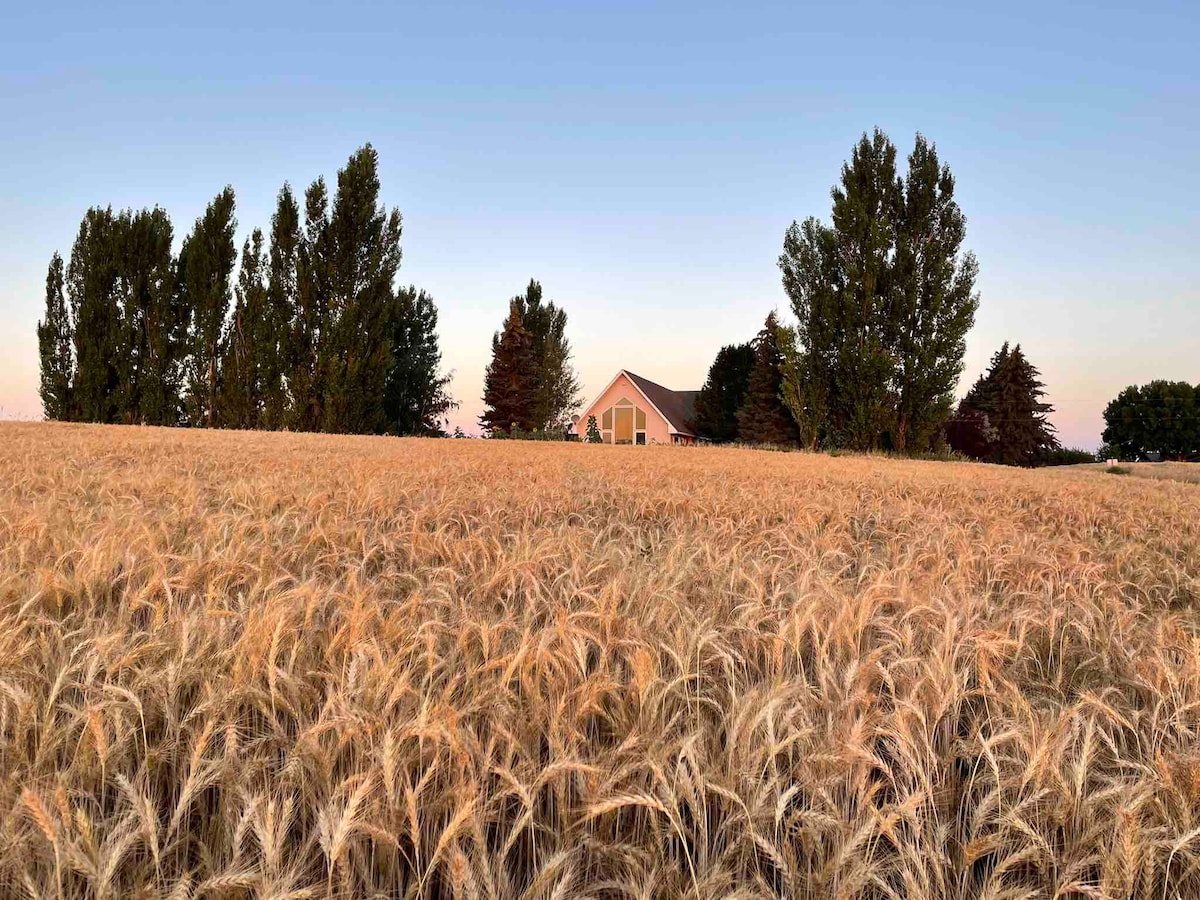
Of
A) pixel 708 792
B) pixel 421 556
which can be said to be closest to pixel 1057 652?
pixel 708 792

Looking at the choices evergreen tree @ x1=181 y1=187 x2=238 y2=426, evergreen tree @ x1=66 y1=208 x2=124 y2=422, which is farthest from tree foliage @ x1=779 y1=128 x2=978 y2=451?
evergreen tree @ x1=66 y1=208 x2=124 y2=422

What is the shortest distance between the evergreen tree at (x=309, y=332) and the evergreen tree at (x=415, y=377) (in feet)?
15.7

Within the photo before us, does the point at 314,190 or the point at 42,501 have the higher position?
the point at 314,190

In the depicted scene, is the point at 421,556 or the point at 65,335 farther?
the point at 65,335

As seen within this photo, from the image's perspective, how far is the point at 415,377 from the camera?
40.4 metres

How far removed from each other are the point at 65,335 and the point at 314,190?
1571 cm

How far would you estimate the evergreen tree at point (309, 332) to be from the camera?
3114 centimetres

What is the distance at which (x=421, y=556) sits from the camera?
2539 millimetres

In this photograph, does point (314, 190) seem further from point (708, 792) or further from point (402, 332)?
point (708, 792)

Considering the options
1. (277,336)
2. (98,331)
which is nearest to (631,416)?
(277,336)

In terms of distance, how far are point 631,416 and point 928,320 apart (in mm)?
21882

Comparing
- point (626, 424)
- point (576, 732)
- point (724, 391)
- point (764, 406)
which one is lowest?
point (576, 732)

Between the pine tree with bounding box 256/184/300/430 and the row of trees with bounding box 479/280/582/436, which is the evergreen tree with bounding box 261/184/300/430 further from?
the row of trees with bounding box 479/280/582/436

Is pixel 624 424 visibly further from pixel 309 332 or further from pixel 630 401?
pixel 309 332
